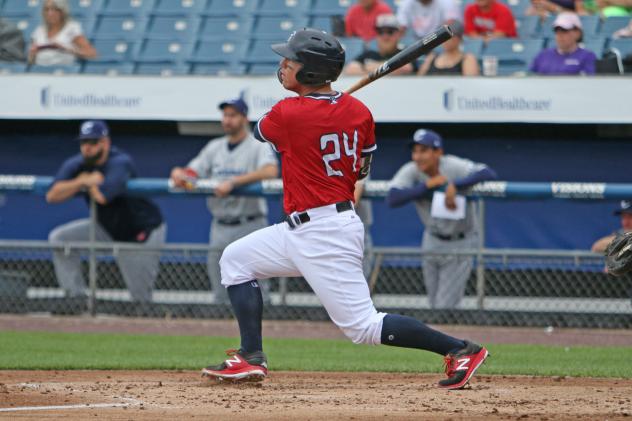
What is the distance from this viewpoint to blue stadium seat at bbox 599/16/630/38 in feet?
38.0

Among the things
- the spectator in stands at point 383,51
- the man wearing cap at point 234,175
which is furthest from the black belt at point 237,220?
the spectator in stands at point 383,51

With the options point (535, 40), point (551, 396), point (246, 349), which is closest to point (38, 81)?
point (535, 40)

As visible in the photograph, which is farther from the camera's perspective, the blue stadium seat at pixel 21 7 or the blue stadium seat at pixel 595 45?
the blue stadium seat at pixel 21 7

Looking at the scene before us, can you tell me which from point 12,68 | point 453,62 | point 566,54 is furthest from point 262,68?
point 566,54

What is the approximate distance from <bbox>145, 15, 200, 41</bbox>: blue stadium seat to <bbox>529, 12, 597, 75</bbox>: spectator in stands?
3.94m

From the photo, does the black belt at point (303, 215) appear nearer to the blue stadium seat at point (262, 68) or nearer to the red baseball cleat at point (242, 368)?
the red baseball cleat at point (242, 368)

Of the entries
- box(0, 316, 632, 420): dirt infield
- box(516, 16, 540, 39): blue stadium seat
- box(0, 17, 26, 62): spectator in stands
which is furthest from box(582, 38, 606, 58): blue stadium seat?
box(0, 17, 26, 62): spectator in stands

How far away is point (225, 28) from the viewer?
1288 centimetres

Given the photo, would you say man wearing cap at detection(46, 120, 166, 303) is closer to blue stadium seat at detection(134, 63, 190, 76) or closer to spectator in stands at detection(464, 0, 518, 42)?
blue stadium seat at detection(134, 63, 190, 76)

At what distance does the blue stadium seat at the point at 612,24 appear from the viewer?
11586 mm

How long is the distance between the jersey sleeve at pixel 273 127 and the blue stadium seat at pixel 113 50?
706cm

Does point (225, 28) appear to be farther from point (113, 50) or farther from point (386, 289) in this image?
point (386, 289)

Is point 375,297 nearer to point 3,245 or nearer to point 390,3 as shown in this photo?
point 3,245

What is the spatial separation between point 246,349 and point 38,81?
21.5ft
